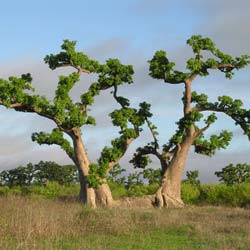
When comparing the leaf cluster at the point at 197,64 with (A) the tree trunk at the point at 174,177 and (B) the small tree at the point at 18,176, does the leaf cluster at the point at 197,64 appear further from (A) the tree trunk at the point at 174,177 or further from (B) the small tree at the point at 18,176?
(B) the small tree at the point at 18,176

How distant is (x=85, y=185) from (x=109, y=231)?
13515 mm

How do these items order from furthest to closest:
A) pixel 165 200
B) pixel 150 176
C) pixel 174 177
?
pixel 150 176
pixel 174 177
pixel 165 200

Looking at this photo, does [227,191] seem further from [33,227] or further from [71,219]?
[33,227]

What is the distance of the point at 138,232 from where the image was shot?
15.9 m

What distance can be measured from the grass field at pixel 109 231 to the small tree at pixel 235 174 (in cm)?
2869

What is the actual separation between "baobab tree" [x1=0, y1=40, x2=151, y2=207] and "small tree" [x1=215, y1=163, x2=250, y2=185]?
18.7 metres

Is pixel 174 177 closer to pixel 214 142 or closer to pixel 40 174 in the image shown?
pixel 214 142

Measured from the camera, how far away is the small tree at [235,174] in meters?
46.9

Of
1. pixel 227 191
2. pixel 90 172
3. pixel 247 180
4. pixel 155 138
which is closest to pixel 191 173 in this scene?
pixel 247 180

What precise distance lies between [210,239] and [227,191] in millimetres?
20909

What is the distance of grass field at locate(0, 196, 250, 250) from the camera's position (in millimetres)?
12758

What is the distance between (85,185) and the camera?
28.9m

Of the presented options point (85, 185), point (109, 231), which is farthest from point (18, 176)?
point (109, 231)

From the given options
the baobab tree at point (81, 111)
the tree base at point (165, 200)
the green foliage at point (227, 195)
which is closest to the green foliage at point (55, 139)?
the baobab tree at point (81, 111)
